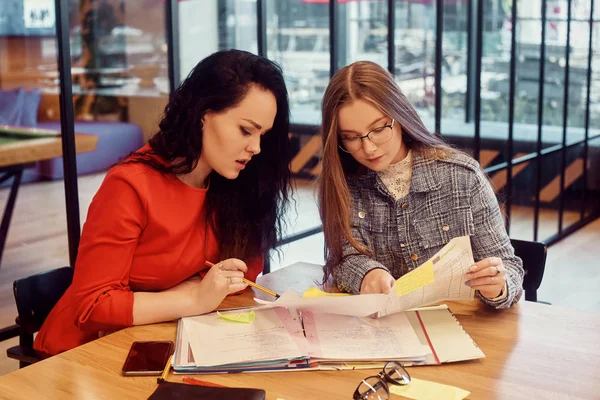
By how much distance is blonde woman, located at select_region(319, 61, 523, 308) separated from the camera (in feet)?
6.95

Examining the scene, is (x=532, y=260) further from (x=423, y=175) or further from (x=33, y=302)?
(x=33, y=302)

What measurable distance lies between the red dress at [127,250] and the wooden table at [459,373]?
107 millimetres

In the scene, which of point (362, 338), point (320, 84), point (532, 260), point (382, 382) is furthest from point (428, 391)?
point (320, 84)

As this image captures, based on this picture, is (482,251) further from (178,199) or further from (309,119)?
(309,119)

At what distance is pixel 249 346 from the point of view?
1725 millimetres

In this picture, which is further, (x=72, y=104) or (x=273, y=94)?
(x=72, y=104)

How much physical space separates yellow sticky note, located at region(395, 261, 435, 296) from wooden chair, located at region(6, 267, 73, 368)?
99 cm

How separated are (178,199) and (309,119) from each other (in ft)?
7.42

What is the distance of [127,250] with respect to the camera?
195cm

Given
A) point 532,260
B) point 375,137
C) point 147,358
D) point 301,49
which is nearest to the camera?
point 147,358

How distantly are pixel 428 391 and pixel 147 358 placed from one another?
2.02 ft

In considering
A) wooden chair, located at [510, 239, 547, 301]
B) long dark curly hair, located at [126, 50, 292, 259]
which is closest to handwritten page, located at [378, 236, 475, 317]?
long dark curly hair, located at [126, 50, 292, 259]

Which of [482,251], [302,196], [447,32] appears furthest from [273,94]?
[447,32]

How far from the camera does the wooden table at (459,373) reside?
155 cm
